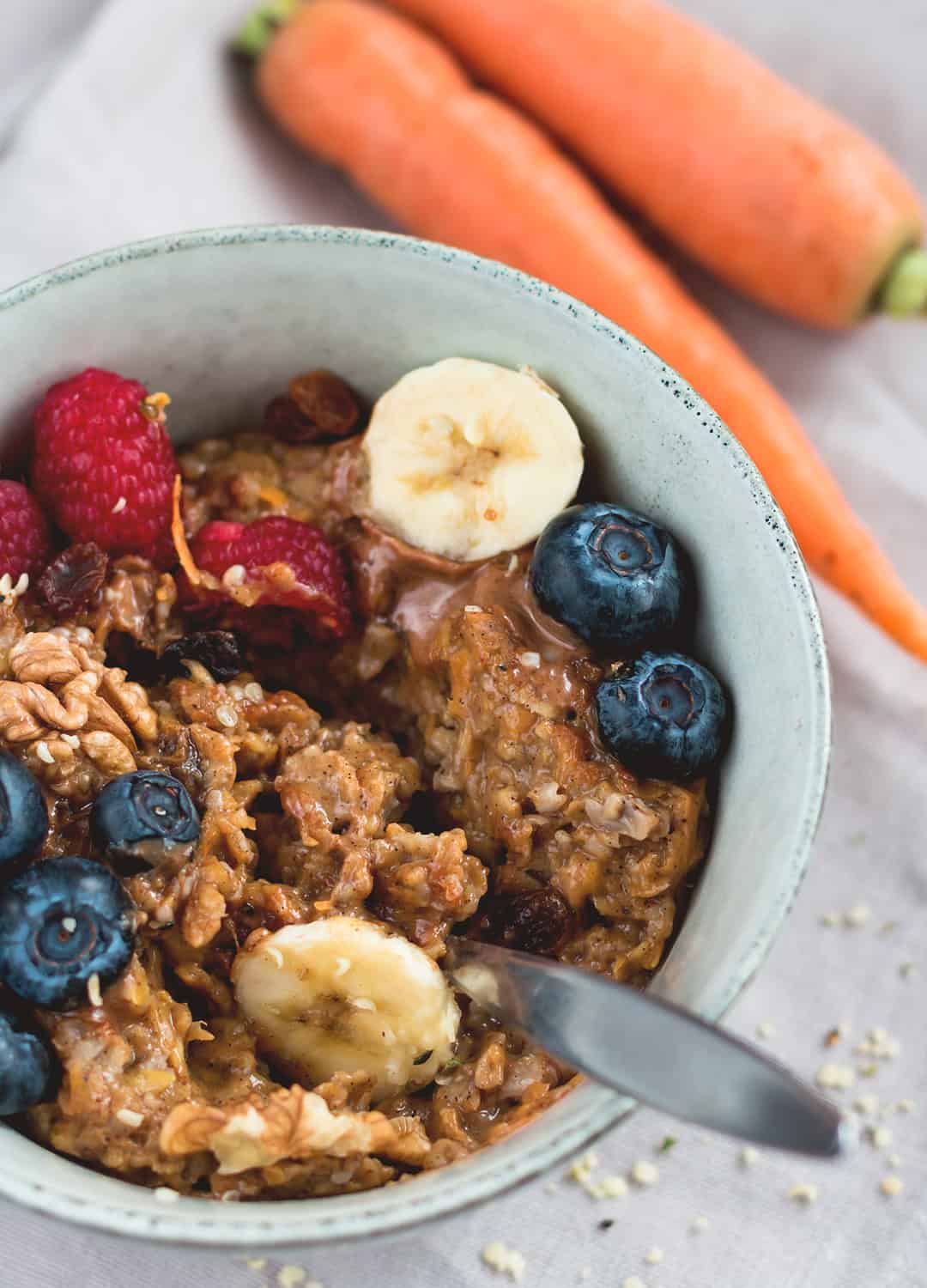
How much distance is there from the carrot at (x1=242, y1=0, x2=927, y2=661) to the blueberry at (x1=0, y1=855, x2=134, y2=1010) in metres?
1.38

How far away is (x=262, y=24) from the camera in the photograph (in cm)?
238

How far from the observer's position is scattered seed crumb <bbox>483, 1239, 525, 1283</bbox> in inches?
67.7

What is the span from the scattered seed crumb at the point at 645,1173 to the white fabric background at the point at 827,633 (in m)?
0.01

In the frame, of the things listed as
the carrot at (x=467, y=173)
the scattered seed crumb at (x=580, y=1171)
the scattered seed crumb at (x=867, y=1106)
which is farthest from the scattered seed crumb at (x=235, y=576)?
the scattered seed crumb at (x=867, y=1106)

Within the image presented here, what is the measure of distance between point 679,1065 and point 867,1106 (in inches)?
33.8

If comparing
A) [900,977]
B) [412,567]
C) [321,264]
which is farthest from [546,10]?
[900,977]

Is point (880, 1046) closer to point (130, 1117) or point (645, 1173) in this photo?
point (645, 1173)

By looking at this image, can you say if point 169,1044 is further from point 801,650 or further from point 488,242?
point 488,242

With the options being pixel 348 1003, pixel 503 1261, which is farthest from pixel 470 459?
pixel 503 1261

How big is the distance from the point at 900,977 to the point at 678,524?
0.85 metres

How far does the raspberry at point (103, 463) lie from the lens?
60.4 inches

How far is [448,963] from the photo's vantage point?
1.43m

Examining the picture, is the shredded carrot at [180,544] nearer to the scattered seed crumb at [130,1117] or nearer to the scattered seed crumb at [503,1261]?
the scattered seed crumb at [130,1117]

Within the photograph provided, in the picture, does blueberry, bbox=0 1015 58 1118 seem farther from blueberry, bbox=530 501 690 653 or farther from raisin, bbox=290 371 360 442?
raisin, bbox=290 371 360 442
